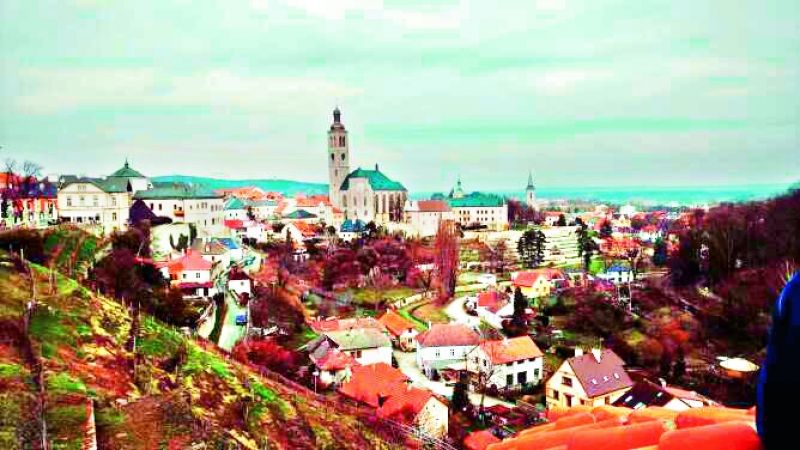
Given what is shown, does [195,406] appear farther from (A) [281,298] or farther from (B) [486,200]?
(B) [486,200]

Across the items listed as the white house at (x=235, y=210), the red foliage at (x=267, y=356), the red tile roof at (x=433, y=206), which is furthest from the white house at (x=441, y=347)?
the red tile roof at (x=433, y=206)

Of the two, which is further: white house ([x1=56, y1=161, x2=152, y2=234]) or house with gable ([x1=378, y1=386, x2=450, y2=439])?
white house ([x1=56, y1=161, x2=152, y2=234])

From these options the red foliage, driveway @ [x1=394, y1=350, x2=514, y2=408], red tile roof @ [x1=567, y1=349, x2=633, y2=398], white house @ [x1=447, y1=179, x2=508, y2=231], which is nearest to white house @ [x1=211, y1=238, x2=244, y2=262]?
driveway @ [x1=394, y1=350, x2=514, y2=408]

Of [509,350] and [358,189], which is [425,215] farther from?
[509,350]

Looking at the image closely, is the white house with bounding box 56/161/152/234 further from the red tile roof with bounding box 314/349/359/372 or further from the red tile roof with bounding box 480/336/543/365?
the red tile roof with bounding box 480/336/543/365

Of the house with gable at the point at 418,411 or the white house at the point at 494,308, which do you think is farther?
the white house at the point at 494,308

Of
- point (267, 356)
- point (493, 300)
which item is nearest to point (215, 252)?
point (267, 356)

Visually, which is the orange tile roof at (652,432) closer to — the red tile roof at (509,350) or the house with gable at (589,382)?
the house with gable at (589,382)
